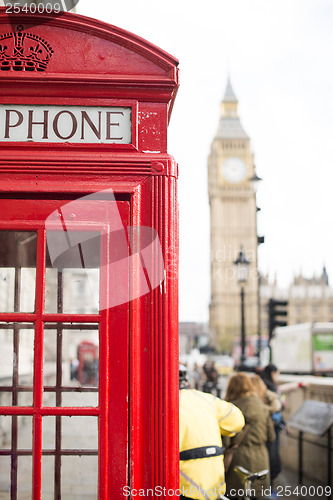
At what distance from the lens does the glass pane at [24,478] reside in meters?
1.96

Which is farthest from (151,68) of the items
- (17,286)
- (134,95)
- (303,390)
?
(303,390)

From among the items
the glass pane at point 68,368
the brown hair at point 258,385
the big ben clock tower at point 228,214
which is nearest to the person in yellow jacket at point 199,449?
the glass pane at point 68,368

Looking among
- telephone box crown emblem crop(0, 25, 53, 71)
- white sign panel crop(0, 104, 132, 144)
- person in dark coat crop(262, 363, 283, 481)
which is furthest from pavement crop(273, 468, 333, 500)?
telephone box crown emblem crop(0, 25, 53, 71)

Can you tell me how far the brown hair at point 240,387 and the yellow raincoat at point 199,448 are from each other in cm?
165

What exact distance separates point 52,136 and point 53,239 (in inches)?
13.8

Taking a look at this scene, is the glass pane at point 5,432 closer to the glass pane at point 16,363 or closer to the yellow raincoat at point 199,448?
the glass pane at point 16,363

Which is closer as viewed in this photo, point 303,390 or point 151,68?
point 151,68

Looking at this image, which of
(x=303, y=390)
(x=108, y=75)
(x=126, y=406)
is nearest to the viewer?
(x=126, y=406)

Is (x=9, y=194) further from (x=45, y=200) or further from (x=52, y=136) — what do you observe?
(x=52, y=136)

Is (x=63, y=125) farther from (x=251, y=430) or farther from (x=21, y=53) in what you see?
(x=251, y=430)

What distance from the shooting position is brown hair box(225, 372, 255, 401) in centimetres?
491

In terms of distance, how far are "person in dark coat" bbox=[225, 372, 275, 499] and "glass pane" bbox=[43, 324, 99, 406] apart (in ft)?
8.18

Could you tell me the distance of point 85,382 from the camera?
2148 millimetres

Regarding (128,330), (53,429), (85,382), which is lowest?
(53,429)
